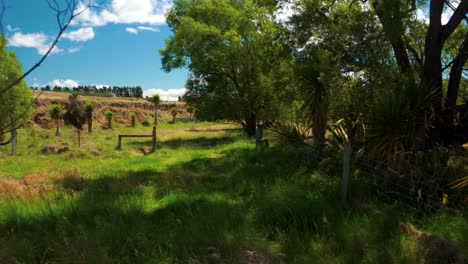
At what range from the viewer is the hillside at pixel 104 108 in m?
50.3

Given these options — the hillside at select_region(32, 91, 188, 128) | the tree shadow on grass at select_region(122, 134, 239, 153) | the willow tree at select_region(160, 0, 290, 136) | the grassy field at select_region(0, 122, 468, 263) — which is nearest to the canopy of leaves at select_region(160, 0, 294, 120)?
the willow tree at select_region(160, 0, 290, 136)

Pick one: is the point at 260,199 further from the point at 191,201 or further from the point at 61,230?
the point at 61,230

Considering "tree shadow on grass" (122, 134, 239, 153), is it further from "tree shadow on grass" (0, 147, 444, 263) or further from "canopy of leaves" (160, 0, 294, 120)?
"tree shadow on grass" (0, 147, 444, 263)

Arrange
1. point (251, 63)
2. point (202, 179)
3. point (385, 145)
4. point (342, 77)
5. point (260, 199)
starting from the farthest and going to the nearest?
point (251, 63), point (342, 77), point (202, 179), point (385, 145), point (260, 199)

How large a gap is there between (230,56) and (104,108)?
1975 inches

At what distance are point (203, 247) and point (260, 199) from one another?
1.90m

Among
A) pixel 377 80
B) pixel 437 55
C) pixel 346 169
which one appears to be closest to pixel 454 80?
pixel 437 55

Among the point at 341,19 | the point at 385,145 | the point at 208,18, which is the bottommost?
the point at 385,145

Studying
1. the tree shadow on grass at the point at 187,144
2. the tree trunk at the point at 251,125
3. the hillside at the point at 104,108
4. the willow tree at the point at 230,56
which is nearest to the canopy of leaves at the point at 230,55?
the willow tree at the point at 230,56

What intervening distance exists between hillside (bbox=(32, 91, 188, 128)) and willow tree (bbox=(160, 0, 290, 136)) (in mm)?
28858

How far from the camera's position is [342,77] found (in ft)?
31.2

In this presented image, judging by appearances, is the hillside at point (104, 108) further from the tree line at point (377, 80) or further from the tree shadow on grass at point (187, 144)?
the tree line at point (377, 80)

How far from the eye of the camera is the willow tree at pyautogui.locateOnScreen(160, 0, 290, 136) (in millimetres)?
22078

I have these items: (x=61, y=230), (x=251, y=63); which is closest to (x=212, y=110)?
(x=251, y=63)
